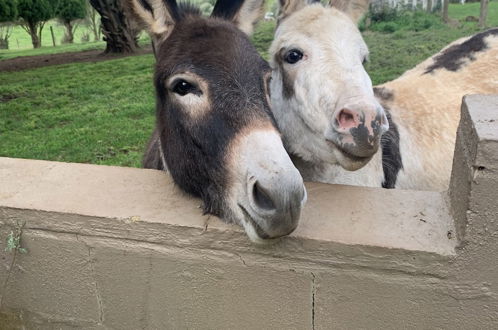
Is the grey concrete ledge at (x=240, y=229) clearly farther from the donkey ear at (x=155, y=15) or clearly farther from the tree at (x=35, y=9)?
the tree at (x=35, y=9)

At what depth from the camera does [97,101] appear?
902 cm

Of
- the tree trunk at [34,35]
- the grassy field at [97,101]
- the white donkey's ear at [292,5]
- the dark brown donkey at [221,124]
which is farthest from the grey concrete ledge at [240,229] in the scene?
the tree trunk at [34,35]

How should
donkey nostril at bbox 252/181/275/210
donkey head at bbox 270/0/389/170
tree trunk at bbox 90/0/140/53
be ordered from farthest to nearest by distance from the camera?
tree trunk at bbox 90/0/140/53 → donkey head at bbox 270/0/389/170 → donkey nostril at bbox 252/181/275/210

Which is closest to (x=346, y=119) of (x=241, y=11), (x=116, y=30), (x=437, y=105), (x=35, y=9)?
(x=241, y=11)

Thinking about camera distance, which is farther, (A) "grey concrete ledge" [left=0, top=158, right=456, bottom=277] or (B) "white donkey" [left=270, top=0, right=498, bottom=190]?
(B) "white donkey" [left=270, top=0, right=498, bottom=190]

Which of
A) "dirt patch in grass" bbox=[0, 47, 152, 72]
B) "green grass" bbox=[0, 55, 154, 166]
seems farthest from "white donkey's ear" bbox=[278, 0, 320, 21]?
"dirt patch in grass" bbox=[0, 47, 152, 72]

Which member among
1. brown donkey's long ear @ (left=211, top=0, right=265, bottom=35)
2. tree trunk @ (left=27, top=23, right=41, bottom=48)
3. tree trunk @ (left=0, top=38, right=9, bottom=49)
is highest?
brown donkey's long ear @ (left=211, top=0, right=265, bottom=35)

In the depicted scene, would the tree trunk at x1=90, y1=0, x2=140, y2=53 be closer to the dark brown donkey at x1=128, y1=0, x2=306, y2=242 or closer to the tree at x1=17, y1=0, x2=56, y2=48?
the tree at x1=17, y1=0, x2=56, y2=48

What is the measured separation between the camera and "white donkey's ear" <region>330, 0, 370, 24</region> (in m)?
3.27

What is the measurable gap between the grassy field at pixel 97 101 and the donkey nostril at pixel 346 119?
1660mm

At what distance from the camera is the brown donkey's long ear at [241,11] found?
2.83 metres

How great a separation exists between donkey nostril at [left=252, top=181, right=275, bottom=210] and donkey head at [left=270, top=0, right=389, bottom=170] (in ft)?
2.26

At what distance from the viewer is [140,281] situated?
2279 millimetres

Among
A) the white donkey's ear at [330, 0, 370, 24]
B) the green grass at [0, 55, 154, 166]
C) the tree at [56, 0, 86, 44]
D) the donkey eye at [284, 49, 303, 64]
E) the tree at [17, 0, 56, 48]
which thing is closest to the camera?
the donkey eye at [284, 49, 303, 64]
